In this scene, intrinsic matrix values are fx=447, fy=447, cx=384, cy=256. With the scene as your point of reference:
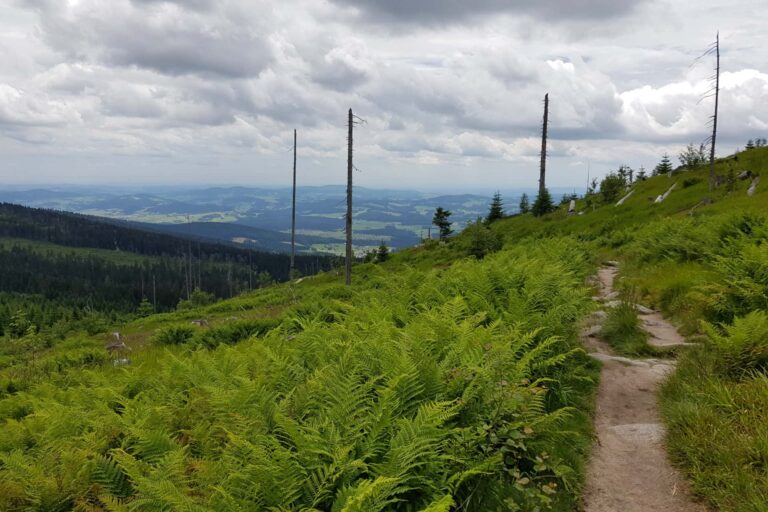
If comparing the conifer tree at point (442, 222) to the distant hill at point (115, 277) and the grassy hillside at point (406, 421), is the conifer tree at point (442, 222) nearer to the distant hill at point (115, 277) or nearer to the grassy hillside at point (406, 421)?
the grassy hillside at point (406, 421)

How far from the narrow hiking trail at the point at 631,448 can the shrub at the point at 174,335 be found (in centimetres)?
1417

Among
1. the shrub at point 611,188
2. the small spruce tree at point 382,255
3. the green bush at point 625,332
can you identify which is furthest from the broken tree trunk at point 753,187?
the small spruce tree at point 382,255

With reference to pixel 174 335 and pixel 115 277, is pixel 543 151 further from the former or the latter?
pixel 115 277

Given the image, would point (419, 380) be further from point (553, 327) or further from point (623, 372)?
point (623, 372)

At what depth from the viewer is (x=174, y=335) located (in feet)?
54.2

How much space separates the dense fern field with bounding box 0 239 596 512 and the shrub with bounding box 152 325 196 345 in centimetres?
1023

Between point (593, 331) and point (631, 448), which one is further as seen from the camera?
point (593, 331)

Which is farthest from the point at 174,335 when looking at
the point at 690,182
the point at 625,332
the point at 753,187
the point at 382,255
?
the point at 690,182

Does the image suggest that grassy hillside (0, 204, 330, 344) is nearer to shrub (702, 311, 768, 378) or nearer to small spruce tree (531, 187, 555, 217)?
small spruce tree (531, 187, 555, 217)

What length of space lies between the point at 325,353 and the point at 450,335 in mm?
1602

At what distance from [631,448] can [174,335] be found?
1578 cm

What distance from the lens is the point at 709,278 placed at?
8461 mm

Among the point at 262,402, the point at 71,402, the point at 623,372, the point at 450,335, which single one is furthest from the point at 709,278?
the point at 71,402

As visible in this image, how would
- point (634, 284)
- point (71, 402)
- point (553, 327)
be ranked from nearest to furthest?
point (553, 327) < point (71, 402) < point (634, 284)
